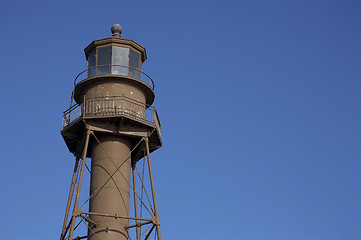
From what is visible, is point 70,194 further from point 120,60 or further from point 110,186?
point 120,60

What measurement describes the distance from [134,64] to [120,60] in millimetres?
951

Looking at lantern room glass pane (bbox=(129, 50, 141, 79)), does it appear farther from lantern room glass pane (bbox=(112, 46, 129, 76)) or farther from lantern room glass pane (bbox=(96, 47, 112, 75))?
lantern room glass pane (bbox=(96, 47, 112, 75))

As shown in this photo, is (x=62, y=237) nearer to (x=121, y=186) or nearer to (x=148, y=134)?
(x=121, y=186)

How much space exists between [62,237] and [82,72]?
958 cm

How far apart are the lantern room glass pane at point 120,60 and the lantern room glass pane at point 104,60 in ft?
0.96

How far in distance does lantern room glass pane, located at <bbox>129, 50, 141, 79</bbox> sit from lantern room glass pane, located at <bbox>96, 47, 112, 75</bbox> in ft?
4.11

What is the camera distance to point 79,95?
123ft

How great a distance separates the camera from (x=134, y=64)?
37.8 m

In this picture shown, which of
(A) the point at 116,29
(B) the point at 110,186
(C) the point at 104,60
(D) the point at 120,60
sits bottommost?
(B) the point at 110,186

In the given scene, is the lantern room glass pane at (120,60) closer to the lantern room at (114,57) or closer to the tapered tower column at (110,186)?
the lantern room at (114,57)

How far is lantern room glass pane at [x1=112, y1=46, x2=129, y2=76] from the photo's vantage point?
121 feet

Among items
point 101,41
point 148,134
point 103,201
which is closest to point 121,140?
point 148,134

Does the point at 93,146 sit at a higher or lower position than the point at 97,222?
higher

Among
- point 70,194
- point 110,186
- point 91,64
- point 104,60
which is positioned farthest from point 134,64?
point 70,194
